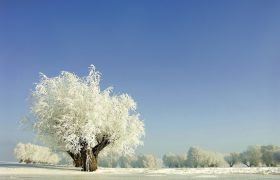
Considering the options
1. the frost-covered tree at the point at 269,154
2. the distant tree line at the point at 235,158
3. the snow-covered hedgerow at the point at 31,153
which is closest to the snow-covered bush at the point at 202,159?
the distant tree line at the point at 235,158

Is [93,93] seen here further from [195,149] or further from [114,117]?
[195,149]

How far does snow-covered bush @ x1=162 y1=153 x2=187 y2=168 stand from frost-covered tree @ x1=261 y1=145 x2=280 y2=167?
1892 cm

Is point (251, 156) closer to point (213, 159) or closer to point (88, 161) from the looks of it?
point (213, 159)

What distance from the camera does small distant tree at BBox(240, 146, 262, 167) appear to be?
3222 inches

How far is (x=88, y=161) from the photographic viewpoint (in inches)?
1540

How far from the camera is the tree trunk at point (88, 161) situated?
128 feet

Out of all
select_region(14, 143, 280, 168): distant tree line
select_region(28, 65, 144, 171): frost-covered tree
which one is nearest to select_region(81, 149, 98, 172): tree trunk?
select_region(28, 65, 144, 171): frost-covered tree

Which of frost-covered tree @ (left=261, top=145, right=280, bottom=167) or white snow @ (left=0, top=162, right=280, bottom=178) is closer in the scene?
white snow @ (left=0, top=162, right=280, bottom=178)

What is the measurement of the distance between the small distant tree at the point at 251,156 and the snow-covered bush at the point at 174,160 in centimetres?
1422

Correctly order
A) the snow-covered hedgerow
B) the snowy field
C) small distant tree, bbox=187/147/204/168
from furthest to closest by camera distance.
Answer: small distant tree, bbox=187/147/204/168 → the snow-covered hedgerow → the snowy field

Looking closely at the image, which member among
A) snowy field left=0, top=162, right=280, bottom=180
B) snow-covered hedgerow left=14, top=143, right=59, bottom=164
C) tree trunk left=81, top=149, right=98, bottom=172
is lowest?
snowy field left=0, top=162, right=280, bottom=180

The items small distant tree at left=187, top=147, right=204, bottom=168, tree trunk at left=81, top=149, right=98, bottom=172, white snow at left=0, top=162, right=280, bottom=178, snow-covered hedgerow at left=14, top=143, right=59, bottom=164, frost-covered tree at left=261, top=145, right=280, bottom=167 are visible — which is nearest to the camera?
white snow at left=0, top=162, right=280, bottom=178

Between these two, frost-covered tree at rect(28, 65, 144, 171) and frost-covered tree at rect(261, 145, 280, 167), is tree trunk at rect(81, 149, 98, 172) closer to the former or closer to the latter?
frost-covered tree at rect(28, 65, 144, 171)

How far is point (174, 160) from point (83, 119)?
210 feet
